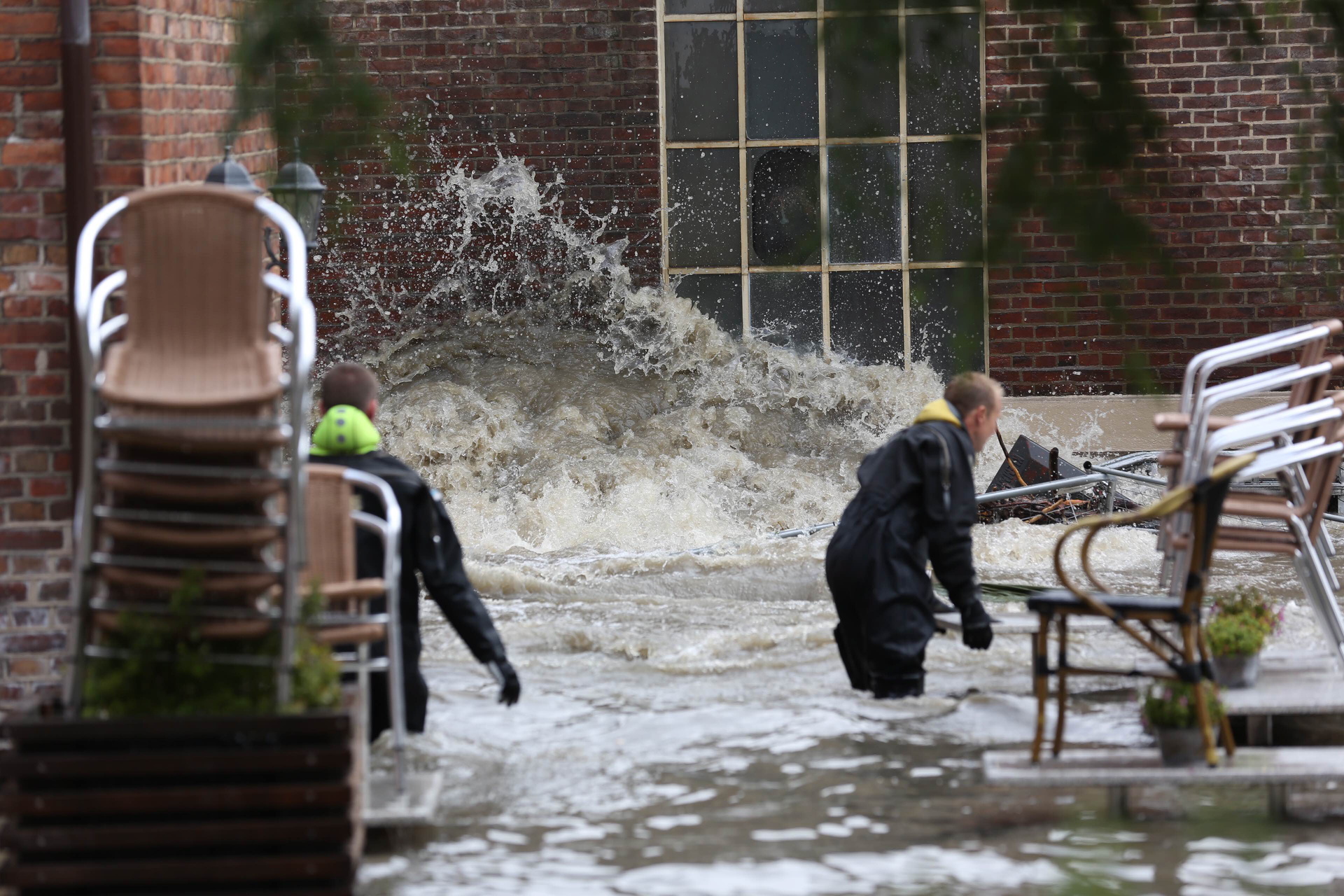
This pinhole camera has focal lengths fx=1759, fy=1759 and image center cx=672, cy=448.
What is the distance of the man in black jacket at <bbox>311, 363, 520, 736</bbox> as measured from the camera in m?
5.27

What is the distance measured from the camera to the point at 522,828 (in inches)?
198

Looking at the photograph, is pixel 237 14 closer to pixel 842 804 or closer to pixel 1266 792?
pixel 842 804

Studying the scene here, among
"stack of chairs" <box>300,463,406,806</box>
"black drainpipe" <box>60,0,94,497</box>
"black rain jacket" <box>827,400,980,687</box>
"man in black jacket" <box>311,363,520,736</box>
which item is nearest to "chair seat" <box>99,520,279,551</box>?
"stack of chairs" <box>300,463,406,806</box>

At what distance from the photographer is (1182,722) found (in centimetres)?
502

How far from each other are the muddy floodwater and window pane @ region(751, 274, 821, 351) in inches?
A: 5.2

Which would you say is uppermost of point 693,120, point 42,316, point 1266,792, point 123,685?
point 693,120

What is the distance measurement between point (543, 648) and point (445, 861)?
306 cm

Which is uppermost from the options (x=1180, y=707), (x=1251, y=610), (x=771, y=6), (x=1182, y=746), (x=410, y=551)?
(x=771, y=6)

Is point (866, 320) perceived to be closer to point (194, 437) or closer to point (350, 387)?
point (350, 387)

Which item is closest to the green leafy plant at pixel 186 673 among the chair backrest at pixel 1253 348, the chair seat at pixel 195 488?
the chair seat at pixel 195 488

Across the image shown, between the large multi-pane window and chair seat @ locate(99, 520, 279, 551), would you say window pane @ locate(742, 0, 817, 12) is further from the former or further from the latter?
chair seat @ locate(99, 520, 279, 551)

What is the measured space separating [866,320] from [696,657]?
5792 mm

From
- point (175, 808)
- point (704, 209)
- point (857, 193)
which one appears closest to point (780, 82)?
point (704, 209)

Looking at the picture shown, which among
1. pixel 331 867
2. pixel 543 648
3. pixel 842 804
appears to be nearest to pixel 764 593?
pixel 543 648
